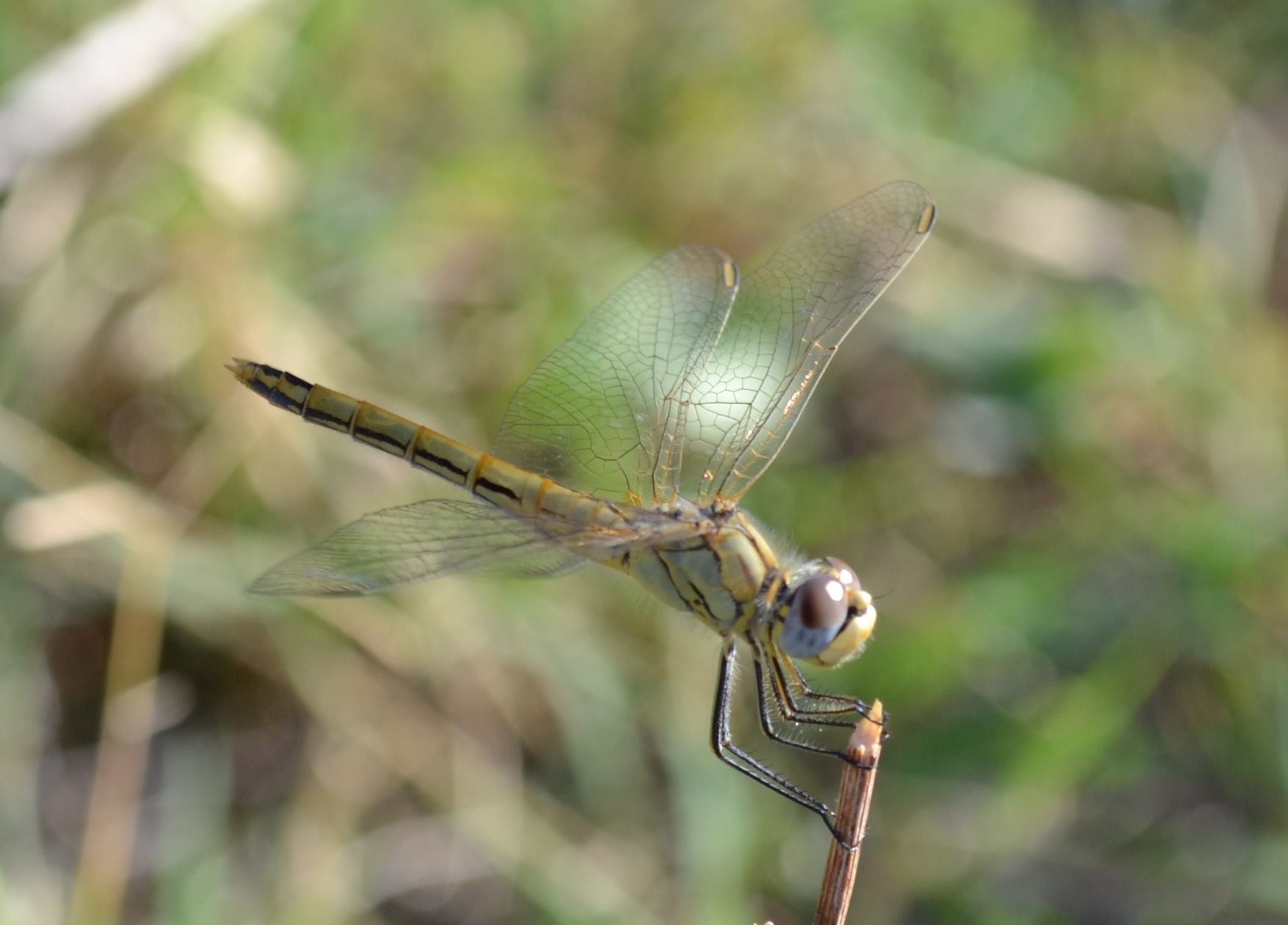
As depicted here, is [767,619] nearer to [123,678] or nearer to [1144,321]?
[123,678]

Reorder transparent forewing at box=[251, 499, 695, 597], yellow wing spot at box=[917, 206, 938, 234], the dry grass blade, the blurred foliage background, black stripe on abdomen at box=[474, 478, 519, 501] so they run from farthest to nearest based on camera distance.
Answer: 1. the blurred foliage background
2. black stripe on abdomen at box=[474, 478, 519, 501]
3. yellow wing spot at box=[917, 206, 938, 234]
4. transparent forewing at box=[251, 499, 695, 597]
5. the dry grass blade

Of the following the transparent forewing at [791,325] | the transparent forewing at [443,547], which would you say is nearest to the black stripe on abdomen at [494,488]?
the transparent forewing at [443,547]

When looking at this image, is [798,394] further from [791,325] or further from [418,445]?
[418,445]

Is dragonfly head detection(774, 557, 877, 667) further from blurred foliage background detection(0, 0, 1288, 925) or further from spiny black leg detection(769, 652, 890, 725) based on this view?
blurred foliage background detection(0, 0, 1288, 925)

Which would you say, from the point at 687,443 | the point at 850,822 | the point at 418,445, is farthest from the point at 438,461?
the point at 850,822

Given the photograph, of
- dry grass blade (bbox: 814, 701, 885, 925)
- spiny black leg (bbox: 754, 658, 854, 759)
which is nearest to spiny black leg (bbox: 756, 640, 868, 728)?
spiny black leg (bbox: 754, 658, 854, 759)

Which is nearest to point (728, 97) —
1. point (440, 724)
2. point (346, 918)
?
point (440, 724)
